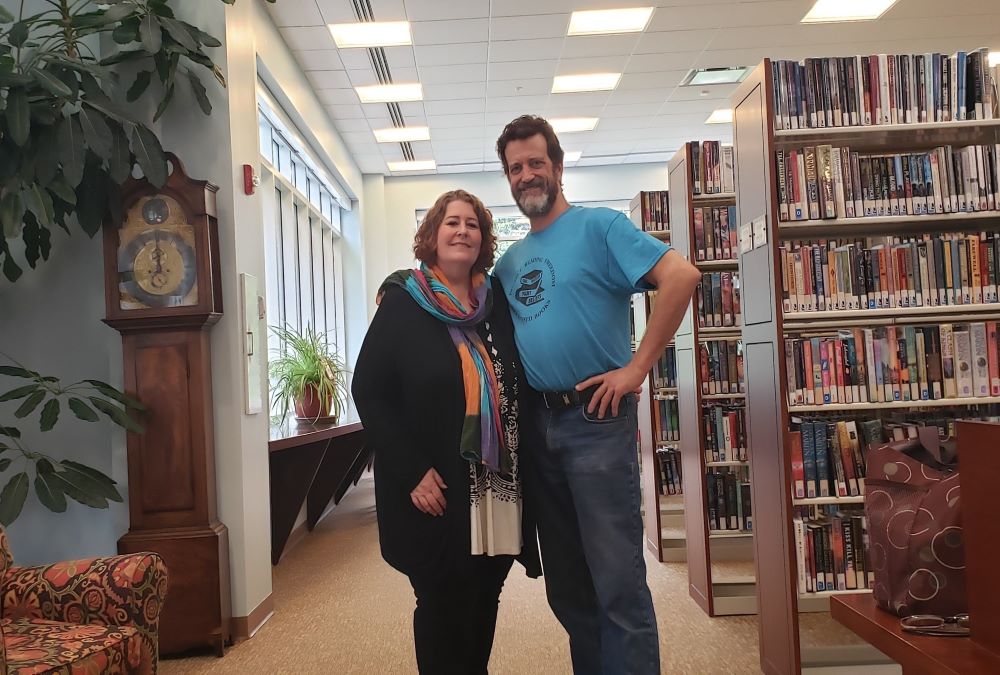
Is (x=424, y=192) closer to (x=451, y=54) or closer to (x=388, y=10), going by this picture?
(x=451, y=54)

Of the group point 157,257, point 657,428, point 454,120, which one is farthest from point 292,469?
point 454,120

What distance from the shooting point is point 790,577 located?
2.57 m

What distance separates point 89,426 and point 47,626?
1.61 meters

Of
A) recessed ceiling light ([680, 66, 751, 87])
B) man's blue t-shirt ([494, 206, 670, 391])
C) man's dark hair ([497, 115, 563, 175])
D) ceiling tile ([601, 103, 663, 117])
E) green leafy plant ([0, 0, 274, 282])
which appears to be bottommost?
man's blue t-shirt ([494, 206, 670, 391])

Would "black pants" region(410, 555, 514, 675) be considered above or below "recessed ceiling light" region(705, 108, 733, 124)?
below

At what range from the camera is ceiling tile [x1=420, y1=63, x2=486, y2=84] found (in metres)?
6.69

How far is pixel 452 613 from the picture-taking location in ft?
6.48

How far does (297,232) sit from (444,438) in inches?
242

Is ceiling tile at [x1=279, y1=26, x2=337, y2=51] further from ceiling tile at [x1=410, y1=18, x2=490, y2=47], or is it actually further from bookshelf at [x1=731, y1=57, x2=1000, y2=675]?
bookshelf at [x1=731, y1=57, x2=1000, y2=675]

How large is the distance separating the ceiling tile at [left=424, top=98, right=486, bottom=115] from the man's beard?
583 cm

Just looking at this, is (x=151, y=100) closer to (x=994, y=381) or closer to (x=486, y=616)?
(x=486, y=616)

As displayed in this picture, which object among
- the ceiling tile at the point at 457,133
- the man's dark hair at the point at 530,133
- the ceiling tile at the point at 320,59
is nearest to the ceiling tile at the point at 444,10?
the ceiling tile at the point at 320,59

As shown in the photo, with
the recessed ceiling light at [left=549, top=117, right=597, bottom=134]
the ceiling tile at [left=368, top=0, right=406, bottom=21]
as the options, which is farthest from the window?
the recessed ceiling light at [left=549, top=117, right=597, bottom=134]

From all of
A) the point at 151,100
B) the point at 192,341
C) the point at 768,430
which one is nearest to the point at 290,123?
the point at 151,100
